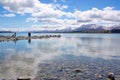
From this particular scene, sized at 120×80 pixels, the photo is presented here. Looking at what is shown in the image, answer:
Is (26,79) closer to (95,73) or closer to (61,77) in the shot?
(61,77)

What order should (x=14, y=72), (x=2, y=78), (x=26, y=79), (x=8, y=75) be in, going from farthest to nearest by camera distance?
1. (x=14, y=72)
2. (x=8, y=75)
3. (x=2, y=78)
4. (x=26, y=79)

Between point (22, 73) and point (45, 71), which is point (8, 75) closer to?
point (22, 73)

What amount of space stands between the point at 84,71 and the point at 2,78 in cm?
947

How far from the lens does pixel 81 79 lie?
74.4ft

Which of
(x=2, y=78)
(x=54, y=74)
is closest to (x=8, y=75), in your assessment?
(x=2, y=78)

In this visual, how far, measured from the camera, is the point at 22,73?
25219 millimetres

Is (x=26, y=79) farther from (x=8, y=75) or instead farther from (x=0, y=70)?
(x=0, y=70)

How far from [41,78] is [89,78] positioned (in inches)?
191

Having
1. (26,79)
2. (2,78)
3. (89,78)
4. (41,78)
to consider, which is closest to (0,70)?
(2,78)

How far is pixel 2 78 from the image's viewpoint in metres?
22.6

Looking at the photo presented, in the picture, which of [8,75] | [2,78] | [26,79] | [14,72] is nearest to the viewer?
[26,79]

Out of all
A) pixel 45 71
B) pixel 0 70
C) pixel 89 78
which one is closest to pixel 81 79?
pixel 89 78

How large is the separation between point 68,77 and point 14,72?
6.43 m

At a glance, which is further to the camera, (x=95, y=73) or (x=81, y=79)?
(x=95, y=73)
